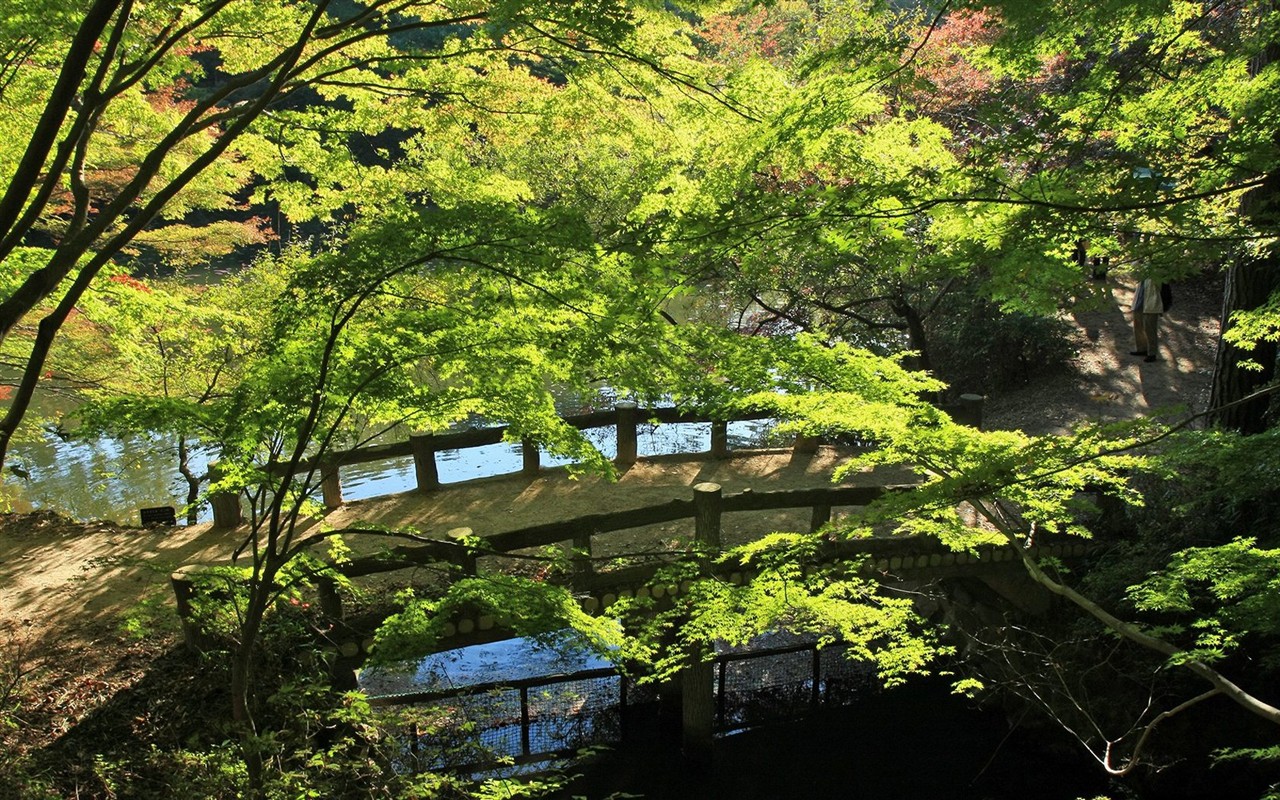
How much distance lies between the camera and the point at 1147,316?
12.4 metres

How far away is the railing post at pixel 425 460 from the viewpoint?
29.5ft

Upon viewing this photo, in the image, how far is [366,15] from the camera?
470 cm

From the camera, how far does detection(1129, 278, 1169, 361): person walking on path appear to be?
1143 centimetres

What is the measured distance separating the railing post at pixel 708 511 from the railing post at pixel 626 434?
292 cm

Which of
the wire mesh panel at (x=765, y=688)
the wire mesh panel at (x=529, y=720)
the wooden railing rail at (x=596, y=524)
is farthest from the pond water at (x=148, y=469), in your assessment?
the wooden railing rail at (x=596, y=524)

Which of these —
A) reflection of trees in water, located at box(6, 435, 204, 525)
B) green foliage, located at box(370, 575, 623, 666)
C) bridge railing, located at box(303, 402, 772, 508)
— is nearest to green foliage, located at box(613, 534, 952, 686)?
green foliage, located at box(370, 575, 623, 666)

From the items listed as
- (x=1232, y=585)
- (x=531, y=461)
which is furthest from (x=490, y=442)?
(x=1232, y=585)

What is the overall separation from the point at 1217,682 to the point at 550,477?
7.29 meters

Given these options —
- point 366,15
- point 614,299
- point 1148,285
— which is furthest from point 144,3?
point 1148,285

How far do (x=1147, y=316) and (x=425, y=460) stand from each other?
36.6 feet

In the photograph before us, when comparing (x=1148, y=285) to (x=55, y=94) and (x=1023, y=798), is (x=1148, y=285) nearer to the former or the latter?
(x=1023, y=798)

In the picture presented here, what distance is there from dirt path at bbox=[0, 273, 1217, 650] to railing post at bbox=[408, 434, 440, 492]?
0.47ft

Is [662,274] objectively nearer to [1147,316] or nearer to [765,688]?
[765,688]

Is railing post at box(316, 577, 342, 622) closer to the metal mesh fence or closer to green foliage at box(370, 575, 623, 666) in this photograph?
green foliage at box(370, 575, 623, 666)
